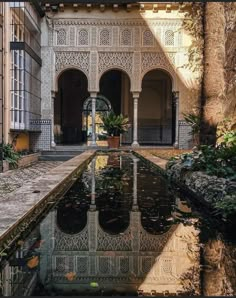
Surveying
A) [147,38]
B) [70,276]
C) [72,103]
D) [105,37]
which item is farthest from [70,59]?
[70,276]

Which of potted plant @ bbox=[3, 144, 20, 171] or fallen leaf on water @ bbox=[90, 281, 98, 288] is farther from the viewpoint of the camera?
potted plant @ bbox=[3, 144, 20, 171]

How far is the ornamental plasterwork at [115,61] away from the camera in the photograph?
1633cm

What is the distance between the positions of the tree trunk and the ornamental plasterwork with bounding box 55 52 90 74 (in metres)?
11.2

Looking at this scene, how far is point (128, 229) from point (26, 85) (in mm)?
11643

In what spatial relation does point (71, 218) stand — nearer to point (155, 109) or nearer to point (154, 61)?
point (154, 61)

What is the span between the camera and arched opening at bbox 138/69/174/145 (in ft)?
65.2

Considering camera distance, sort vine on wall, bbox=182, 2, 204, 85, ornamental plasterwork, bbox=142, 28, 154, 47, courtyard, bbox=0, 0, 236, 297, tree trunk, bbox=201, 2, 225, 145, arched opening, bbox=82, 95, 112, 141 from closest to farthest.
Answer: courtyard, bbox=0, 0, 236, 297 < tree trunk, bbox=201, 2, 225, 145 < vine on wall, bbox=182, 2, 204, 85 < ornamental plasterwork, bbox=142, 28, 154, 47 < arched opening, bbox=82, 95, 112, 141

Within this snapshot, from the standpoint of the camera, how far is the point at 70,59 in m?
16.3

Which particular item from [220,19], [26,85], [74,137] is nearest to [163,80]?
[74,137]

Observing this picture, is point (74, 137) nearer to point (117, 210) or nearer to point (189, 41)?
point (189, 41)

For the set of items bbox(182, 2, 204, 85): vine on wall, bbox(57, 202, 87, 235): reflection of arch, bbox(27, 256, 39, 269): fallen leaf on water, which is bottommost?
bbox(27, 256, 39, 269): fallen leaf on water

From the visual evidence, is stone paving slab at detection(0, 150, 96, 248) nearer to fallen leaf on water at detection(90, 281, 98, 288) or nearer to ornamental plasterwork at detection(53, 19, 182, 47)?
fallen leaf on water at detection(90, 281, 98, 288)

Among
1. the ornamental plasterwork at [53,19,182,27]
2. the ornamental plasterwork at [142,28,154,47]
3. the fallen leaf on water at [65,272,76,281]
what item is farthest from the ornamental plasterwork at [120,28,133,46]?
the fallen leaf on water at [65,272,76,281]

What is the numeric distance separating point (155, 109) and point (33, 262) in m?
Result: 18.4
